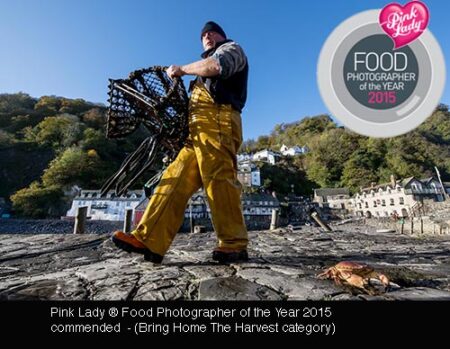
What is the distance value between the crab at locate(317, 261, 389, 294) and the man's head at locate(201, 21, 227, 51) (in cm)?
236

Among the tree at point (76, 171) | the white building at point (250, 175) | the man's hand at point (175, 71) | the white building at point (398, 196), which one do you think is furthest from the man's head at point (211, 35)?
the white building at point (250, 175)

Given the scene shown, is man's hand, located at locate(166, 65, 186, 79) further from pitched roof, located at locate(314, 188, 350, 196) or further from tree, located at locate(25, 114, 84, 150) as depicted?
tree, located at locate(25, 114, 84, 150)

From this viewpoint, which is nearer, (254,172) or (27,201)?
(27,201)

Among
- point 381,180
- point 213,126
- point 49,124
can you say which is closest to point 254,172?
point 381,180

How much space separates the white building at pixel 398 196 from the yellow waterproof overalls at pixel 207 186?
171ft

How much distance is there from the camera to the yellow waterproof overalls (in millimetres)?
2047

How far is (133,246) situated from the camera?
77.5 inches

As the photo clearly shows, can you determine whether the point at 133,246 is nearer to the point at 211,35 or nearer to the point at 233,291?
the point at 233,291

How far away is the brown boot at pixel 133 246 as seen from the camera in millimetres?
1969

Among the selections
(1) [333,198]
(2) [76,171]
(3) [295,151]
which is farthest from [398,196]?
(2) [76,171]

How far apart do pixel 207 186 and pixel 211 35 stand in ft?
5.32
